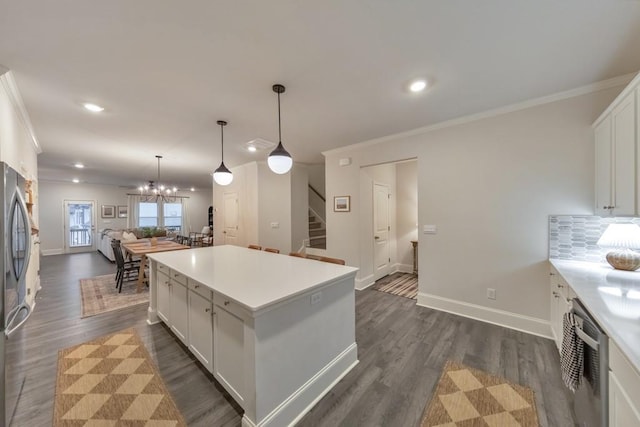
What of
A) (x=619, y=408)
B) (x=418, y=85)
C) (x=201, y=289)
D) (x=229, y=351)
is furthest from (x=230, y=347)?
(x=418, y=85)

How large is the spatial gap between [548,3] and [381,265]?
4188 millimetres

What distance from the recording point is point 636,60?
1.93m

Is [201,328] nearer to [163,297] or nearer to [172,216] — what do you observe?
[163,297]

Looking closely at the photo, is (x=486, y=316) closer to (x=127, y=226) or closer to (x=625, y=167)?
(x=625, y=167)

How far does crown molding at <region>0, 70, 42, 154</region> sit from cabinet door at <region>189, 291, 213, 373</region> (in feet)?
8.28

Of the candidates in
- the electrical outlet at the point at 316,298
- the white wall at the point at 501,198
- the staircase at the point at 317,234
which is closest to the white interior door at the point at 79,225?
the staircase at the point at 317,234

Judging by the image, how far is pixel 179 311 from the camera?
2.42 m

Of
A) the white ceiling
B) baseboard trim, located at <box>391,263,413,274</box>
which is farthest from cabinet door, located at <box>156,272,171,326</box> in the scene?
baseboard trim, located at <box>391,263,413,274</box>

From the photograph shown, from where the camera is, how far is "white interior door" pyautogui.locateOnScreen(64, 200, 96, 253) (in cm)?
872

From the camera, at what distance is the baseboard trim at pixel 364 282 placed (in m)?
4.29

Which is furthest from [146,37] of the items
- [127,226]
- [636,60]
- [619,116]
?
[127,226]

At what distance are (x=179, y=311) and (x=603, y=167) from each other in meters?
4.26

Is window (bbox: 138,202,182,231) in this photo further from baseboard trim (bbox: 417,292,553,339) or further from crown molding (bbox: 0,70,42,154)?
baseboard trim (bbox: 417,292,553,339)

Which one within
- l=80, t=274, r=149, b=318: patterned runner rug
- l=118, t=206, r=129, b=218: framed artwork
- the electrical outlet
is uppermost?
l=118, t=206, r=129, b=218: framed artwork
